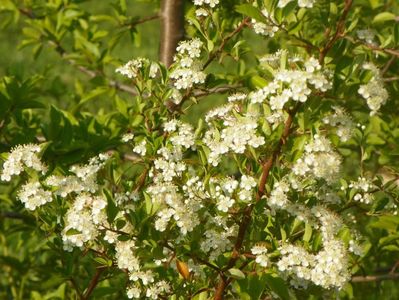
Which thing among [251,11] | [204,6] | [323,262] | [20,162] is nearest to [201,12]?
[204,6]

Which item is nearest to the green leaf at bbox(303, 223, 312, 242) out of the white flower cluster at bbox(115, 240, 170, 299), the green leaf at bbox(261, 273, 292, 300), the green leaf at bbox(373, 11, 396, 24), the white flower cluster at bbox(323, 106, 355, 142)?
the green leaf at bbox(261, 273, 292, 300)

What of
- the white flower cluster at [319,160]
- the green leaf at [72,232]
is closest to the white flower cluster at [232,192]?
the white flower cluster at [319,160]

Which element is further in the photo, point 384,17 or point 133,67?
point 384,17

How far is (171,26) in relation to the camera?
2793mm

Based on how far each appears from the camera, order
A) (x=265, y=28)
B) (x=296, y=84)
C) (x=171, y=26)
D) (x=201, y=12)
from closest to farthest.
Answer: (x=296, y=84)
(x=265, y=28)
(x=201, y=12)
(x=171, y=26)

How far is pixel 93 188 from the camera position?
183cm

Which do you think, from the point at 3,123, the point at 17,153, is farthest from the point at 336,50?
the point at 3,123

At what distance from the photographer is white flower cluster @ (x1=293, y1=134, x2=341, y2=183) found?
5.57 ft

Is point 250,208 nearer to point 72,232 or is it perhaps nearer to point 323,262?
point 323,262

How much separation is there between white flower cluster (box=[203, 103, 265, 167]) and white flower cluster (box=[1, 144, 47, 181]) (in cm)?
40

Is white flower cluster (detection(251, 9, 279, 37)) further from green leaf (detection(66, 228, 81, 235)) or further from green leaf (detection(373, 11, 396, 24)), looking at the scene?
green leaf (detection(373, 11, 396, 24))

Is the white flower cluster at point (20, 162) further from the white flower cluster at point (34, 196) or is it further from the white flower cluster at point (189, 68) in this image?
the white flower cluster at point (189, 68)

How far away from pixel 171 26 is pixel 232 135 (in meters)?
1.16

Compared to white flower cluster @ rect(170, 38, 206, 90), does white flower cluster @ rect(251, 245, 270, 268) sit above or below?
below
